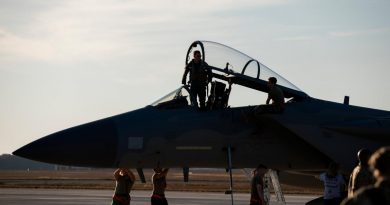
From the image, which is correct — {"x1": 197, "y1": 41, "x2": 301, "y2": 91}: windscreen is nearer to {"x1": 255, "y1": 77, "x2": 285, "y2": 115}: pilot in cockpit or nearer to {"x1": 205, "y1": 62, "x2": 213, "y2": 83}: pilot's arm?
{"x1": 205, "y1": 62, "x2": 213, "y2": 83}: pilot's arm

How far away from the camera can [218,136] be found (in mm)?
12219

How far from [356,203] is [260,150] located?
7.69 m

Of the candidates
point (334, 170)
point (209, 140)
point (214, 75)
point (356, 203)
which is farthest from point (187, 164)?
point (356, 203)

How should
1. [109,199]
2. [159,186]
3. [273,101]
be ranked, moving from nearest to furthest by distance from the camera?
1. [273,101]
2. [159,186]
3. [109,199]

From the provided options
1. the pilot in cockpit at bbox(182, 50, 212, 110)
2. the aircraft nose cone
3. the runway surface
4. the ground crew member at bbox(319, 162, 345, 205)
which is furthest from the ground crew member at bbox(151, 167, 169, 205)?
the runway surface

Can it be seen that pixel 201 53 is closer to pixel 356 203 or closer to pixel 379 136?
pixel 379 136

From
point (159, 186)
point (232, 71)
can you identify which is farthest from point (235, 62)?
point (159, 186)

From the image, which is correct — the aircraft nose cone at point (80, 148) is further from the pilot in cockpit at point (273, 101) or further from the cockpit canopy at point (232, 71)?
the pilot in cockpit at point (273, 101)

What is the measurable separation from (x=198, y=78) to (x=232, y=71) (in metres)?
0.67

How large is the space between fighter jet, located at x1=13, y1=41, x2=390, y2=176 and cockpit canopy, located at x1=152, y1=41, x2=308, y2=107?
0.02m

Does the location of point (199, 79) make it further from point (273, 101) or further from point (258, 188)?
point (258, 188)

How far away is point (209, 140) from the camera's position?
12211 millimetres

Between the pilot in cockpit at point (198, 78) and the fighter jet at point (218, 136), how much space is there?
11 cm

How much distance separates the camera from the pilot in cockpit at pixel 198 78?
12.6 m
